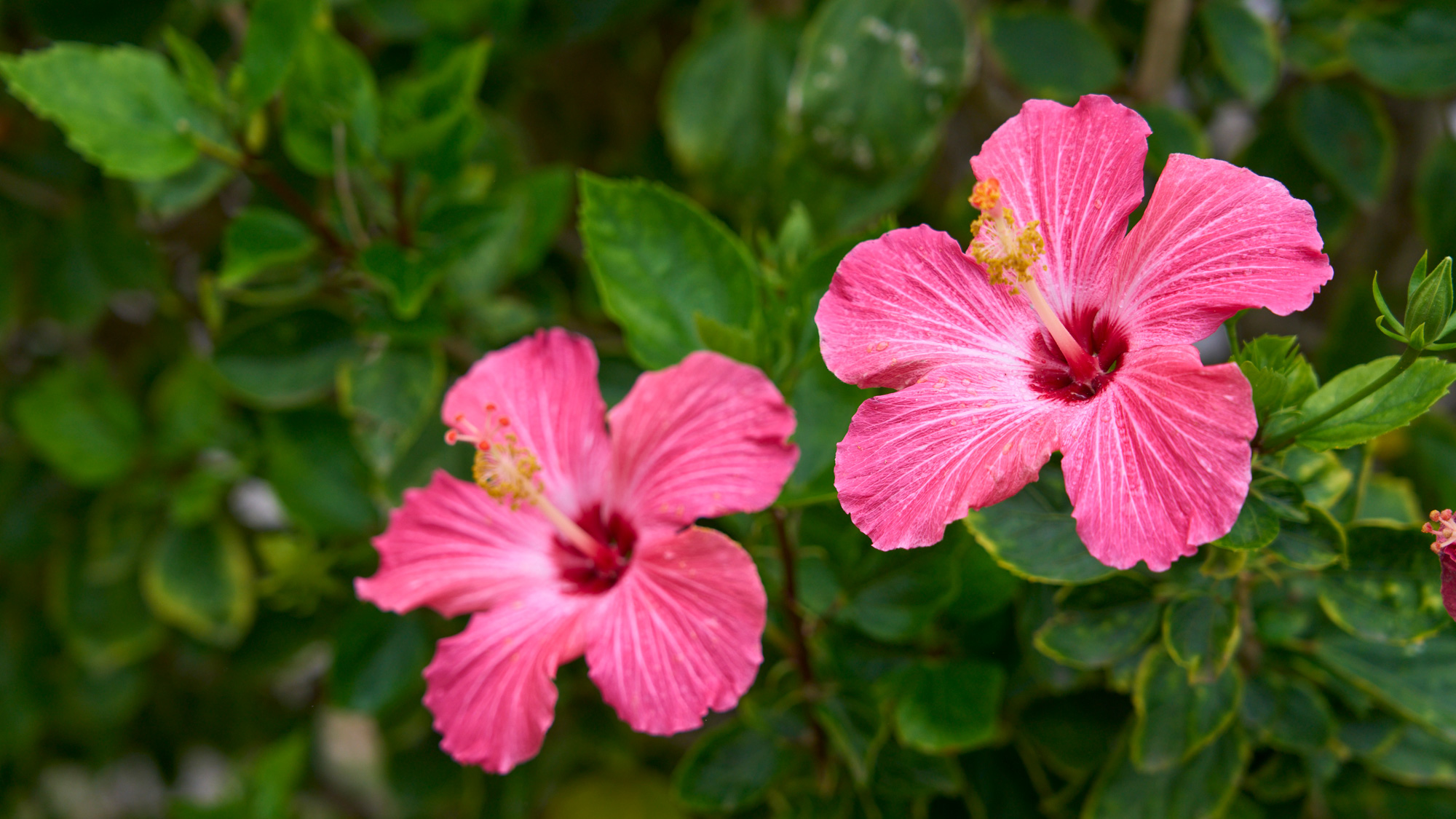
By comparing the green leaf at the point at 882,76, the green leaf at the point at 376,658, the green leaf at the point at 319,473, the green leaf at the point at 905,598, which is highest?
the green leaf at the point at 882,76

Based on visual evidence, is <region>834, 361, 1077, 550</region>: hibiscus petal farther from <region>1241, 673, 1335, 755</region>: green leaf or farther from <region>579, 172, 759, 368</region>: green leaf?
<region>1241, 673, 1335, 755</region>: green leaf

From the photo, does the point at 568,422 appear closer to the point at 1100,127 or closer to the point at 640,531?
the point at 640,531

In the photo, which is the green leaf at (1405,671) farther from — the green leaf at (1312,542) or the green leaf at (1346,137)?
the green leaf at (1346,137)

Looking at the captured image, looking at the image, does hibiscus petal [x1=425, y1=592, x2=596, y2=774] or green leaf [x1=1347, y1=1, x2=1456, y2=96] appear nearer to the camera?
hibiscus petal [x1=425, y1=592, x2=596, y2=774]

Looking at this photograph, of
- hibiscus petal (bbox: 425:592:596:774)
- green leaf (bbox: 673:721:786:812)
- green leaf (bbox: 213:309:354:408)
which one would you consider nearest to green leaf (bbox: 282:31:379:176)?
green leaf (bbox: 213:309:354:408)

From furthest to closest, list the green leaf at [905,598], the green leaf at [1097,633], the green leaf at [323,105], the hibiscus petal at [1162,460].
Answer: the green leaf at [323,105] < the green leaf at [905,598] < the green leaf at [1097,633] < the hibiscus petal at [1162,460]

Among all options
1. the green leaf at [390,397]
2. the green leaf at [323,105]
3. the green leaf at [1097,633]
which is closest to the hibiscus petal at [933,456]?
the green leaf at [1097,633]
